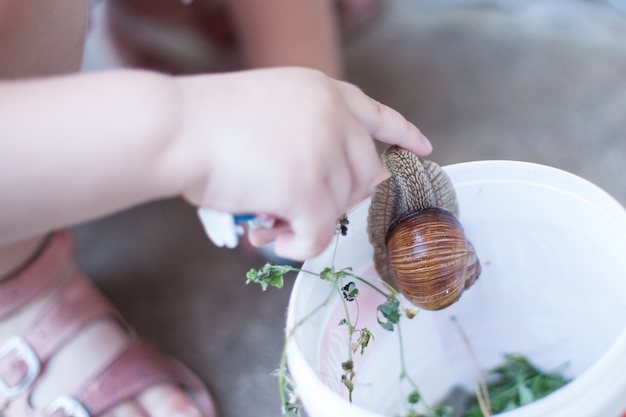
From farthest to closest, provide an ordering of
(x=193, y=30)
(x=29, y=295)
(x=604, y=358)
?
(x=193, y=30) → (x=29, y=295) → (x=604, y=358)

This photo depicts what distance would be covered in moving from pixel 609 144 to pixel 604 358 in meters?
0.55

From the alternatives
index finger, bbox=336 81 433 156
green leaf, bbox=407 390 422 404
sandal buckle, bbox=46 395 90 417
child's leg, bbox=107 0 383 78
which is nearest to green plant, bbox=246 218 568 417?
green leaf, bbox=407 390 422 404

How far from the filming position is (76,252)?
1037 mm

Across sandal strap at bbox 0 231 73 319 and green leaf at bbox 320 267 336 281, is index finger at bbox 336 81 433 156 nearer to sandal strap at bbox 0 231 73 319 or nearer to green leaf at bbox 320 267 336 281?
green leaf at bbox 320 267 336 281

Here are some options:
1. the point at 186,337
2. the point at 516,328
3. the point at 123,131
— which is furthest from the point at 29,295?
the point at 516,328

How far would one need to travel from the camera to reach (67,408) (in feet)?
2.63

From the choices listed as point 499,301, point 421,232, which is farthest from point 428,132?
point 421,232

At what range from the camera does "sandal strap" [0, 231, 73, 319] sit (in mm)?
829

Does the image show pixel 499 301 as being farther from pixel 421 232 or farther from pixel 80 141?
pixel 80 141

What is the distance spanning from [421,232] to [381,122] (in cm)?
10

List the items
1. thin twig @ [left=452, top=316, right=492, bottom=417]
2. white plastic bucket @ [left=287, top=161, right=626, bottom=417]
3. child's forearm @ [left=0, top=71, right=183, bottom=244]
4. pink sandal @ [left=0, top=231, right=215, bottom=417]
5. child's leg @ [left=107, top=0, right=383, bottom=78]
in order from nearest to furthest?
child's forearm @ [left=0, top=71, right=183, bottom=244]
white plastic bucket @ [left=287, top=161, right=626, bottom=417]
thin twig @ [left=452, top=316, right=492, bottom=417]
pink sandal @ [left=0, top=231, right=215, bottom=417]
child's leg @ [left=107, top=0, right=383, bottom=78]

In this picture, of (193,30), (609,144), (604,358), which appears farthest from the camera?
(193,30)

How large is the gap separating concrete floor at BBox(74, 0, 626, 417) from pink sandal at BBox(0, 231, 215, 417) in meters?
0.06

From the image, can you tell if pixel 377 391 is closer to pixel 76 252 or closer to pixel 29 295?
pixel 29 295
